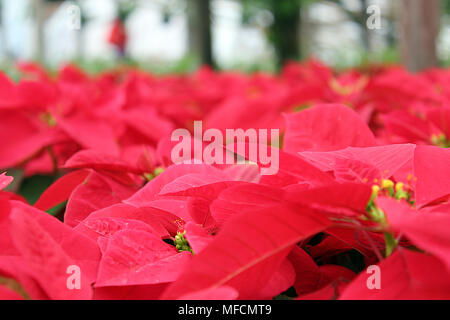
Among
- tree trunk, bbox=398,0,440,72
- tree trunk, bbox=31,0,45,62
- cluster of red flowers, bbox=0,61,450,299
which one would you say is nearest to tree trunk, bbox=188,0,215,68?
tree trunk, bbox=31,0,45,62

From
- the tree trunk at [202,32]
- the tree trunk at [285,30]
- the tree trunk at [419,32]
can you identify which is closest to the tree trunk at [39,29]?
the tree trunk at [202,32]

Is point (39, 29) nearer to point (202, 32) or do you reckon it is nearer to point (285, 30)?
point (202, 32)

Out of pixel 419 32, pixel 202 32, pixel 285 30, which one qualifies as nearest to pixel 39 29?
pixel 202 32

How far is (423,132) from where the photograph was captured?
2.50ft

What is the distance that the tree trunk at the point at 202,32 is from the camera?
4.69 metres

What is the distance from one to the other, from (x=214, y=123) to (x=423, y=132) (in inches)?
15.2

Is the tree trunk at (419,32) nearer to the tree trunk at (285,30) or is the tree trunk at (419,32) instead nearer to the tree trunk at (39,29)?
the tree trunk at (285,30)

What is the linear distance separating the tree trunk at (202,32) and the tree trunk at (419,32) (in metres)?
2.55

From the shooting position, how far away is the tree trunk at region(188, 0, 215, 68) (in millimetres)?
4688

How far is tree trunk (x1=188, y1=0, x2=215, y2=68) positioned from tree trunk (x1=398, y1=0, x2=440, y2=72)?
2.55 metres

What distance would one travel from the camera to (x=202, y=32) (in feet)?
15.6

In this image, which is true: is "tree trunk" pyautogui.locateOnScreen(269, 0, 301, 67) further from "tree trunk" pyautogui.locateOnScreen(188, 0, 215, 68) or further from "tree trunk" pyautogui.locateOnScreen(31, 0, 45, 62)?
"tree trunk" pyautogui.locateOnScreen(31, 0, 45, 62)
